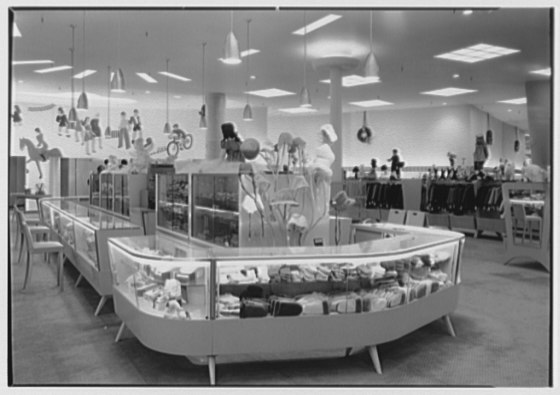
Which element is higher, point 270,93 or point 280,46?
point 270,93

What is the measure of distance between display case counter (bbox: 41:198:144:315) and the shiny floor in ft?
1.23

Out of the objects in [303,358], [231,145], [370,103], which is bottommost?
[303,358]

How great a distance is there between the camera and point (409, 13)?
25.7 ft

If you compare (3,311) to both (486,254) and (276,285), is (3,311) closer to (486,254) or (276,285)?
(276,285)

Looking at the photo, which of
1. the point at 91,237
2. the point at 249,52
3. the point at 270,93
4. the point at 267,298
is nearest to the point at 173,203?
the point at 91,237

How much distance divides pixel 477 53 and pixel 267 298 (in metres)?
8.52

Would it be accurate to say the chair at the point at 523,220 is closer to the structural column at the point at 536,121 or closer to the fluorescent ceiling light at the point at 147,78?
the structural column at the point at 536,121

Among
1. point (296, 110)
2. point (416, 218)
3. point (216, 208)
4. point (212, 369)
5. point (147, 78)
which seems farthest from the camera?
point (296, 110)

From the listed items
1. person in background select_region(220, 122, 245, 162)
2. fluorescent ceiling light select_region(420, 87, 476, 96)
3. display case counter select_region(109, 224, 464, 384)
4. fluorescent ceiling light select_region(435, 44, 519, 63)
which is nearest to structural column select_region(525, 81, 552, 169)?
fluorescent ceiling light select_region(420, 87, 476, 96)

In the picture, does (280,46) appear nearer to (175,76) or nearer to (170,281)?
(175,76)

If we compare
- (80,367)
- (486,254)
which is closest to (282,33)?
(486,254)

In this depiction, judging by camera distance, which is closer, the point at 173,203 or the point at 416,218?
the point at 173,203

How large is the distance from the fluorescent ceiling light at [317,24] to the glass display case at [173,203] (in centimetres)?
366

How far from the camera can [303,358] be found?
Answer: 402 centimetres
